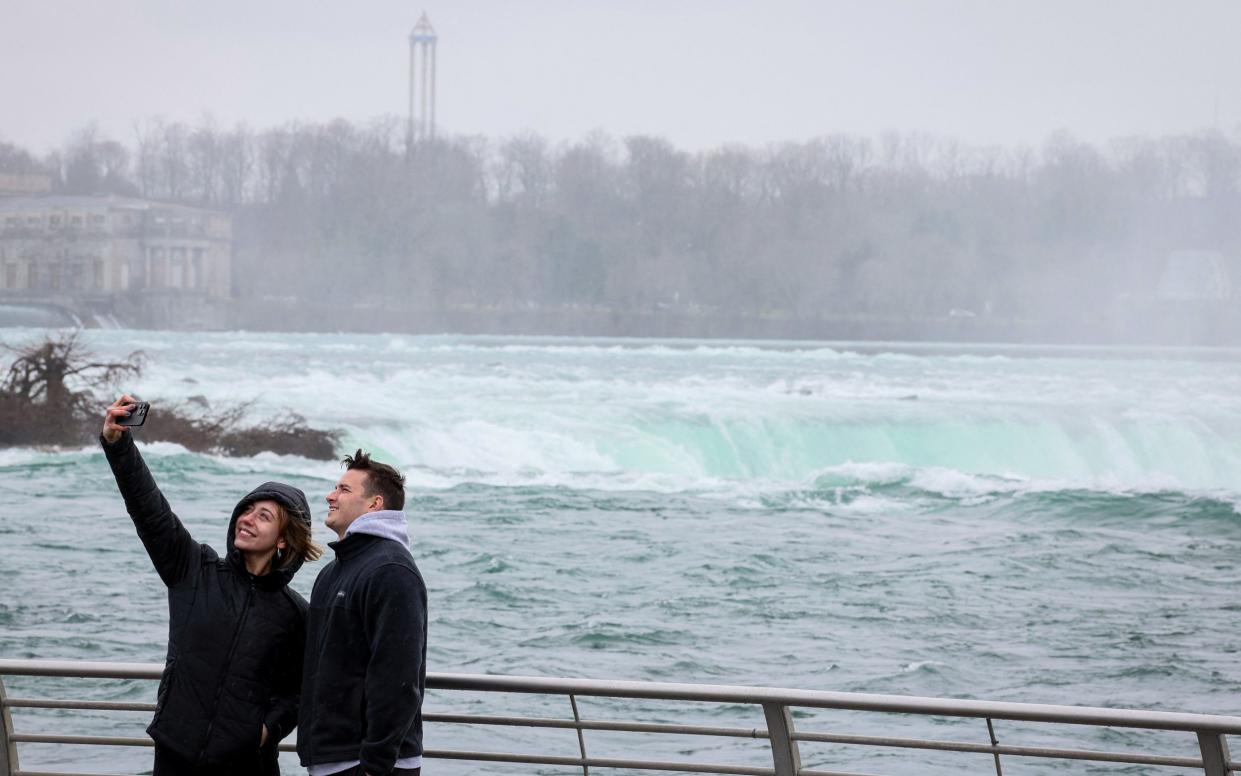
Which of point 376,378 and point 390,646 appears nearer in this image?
point 390,646

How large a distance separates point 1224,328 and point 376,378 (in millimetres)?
48967

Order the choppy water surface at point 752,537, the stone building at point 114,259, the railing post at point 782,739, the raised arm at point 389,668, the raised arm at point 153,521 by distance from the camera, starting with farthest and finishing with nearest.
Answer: the stone building at point 114,259, the choppy water surface at point 752,537, the railing post at point 782,739, the raised arm at point 153,521, the raised arm at point 389,668

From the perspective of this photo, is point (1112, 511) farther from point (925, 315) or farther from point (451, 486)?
point (925, 315)

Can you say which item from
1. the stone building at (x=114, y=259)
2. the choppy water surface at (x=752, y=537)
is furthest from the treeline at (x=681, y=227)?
the choppy water surface at (x=752, y=537)

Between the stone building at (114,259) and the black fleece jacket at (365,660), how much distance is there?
51.8 m

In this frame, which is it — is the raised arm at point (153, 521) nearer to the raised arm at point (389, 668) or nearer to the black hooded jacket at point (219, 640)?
the black hooded jacket at point (219, 640)

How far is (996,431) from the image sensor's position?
29062mm

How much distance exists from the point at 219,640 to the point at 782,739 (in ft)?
4.23

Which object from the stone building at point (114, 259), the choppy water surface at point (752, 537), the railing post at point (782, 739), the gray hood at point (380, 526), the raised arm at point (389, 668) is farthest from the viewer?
the stone building at point (114, 259)

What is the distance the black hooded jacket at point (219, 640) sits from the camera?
3.55m

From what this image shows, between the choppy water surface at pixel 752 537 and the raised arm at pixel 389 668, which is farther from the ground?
the raised arm at pixel 389 668

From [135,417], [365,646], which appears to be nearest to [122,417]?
[135,417]

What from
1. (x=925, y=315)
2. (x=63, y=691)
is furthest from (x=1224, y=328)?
(x=63, y=691)

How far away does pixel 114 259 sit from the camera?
5947 centimetres
